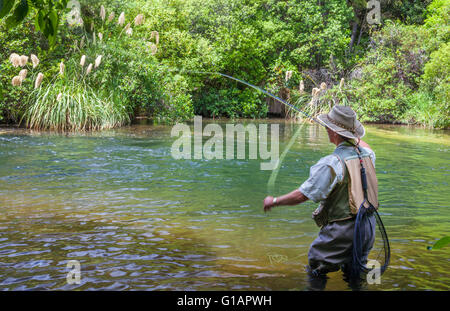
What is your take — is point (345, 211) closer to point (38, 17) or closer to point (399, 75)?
point (38, 17)

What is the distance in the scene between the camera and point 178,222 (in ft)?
19.7

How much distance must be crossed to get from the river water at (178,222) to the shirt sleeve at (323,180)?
88cm

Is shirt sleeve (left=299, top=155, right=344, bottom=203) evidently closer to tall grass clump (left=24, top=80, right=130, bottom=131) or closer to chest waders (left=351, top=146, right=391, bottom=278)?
chest waders (left=351, top=146, right=391, bottom=278)

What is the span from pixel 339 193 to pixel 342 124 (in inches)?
21.4

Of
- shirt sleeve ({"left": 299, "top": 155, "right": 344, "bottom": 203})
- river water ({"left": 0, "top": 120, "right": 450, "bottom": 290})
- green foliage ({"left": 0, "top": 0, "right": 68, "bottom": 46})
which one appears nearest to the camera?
green foliage ({"left": 0, "top": 0, "right": 68, "bottom": 46})

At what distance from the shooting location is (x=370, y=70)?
962 inches

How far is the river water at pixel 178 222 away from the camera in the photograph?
13.8 ft

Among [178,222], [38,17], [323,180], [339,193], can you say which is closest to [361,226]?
[339,193]

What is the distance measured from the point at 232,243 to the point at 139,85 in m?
13.1

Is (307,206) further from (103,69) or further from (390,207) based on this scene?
(103,69)

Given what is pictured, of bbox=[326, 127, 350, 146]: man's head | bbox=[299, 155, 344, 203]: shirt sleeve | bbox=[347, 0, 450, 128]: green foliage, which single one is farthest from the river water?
bbox=[347, 0, 450, 128]: green foliage

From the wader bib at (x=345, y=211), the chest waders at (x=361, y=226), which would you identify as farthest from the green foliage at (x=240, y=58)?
the chest waders at (x=361, y=226)

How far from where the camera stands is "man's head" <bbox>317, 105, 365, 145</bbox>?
3.73 m

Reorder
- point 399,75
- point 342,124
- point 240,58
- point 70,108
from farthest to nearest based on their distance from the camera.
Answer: point 240,58 < point 399,75 < point 70,108 < point 342,124
